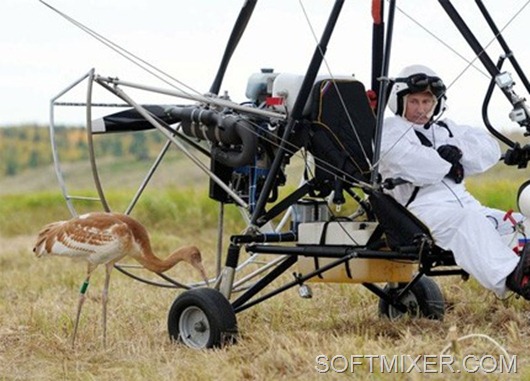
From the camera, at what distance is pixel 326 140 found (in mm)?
8656

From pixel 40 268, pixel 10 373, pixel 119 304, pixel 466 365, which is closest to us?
pixel 466 365

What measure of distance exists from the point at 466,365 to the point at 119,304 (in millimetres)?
4720

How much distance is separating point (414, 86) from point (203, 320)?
213 centimetres

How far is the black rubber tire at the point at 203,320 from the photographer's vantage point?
27.9 ft

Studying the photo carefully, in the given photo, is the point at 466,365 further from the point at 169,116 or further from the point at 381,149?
the point at 169,116

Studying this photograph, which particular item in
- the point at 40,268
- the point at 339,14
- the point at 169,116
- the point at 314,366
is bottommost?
the point at 40,268

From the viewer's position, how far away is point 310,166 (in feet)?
30.4

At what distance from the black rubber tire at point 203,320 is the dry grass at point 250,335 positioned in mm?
107

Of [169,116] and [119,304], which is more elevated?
[169,116]

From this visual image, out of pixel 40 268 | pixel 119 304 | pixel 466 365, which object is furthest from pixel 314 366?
pixel 40 268

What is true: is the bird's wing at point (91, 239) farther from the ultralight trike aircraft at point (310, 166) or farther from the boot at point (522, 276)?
the boot at point (522, 276)

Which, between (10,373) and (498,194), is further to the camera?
(498,194)

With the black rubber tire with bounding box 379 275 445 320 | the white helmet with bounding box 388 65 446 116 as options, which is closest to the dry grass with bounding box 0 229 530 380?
the black rubber tire with bounding box 379 275 445 320

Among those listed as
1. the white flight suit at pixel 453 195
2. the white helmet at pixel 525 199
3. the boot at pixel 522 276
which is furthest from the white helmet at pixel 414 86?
the boot at pixel 522 276
